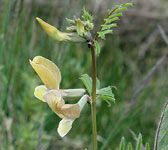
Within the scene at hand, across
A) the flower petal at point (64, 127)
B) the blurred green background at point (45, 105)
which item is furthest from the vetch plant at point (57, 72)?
the blurred green background at point (45, 105)

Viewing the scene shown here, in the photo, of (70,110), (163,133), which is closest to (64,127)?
(70,110)

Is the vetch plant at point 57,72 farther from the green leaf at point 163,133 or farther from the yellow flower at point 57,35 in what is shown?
the green leaf at point 163,133

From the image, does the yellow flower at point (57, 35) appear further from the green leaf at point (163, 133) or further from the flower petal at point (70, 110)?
the green leaf at point (163, 133)

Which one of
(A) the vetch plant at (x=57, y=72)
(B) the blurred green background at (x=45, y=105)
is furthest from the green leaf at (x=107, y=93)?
(B) the blurred green background at (x=45, y=105)

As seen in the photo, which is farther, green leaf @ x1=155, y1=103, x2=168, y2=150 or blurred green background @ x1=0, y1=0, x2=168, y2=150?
blurred green background @ x1=0, y1=0, x2=168, y2=150

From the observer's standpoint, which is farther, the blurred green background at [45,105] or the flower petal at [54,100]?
the blurred green background at [45,105]

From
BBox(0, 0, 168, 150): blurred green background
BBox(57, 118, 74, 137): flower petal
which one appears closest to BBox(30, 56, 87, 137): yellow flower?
BBox(57, 118, 74, 137): flower petal

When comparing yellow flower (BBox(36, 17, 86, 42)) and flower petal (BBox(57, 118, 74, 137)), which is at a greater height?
yellow flower (BBox(36, 17, 86, 42))

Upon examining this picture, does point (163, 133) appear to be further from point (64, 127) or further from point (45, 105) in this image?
point (45, 105)

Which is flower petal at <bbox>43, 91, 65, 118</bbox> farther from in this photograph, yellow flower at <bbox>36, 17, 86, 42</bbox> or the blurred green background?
the blurred green background

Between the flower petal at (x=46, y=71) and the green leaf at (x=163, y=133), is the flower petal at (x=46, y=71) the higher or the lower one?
the higher one
